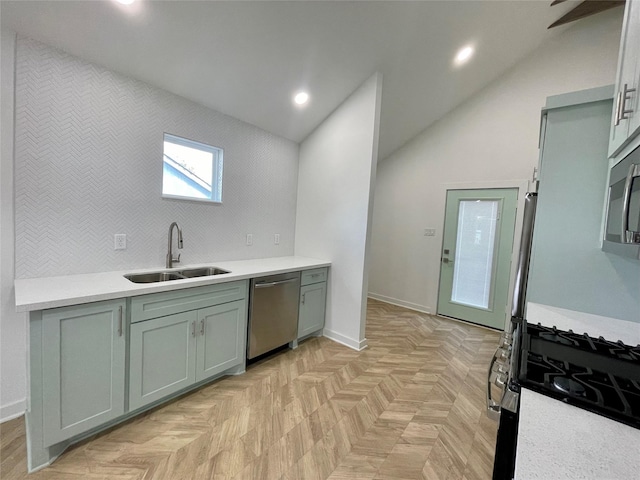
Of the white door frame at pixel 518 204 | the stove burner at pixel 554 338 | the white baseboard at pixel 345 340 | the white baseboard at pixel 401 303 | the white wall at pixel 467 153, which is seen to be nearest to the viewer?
the stove burner at pixel 554 338

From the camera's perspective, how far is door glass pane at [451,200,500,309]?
394 centimetres

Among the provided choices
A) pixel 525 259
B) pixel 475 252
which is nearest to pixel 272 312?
pixel 525 259

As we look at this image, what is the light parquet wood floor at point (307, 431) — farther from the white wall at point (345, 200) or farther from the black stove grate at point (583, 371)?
the black stove grate at point (583, 371)

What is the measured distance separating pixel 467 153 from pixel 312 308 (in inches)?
126

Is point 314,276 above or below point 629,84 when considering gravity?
below

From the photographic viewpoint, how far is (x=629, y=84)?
101cm

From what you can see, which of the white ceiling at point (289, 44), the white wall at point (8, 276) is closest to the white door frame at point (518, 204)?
the white ceiling at point (289, 44)

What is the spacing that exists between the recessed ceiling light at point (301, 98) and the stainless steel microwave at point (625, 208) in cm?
260

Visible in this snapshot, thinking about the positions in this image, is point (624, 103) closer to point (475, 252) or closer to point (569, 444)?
point (569, 444)

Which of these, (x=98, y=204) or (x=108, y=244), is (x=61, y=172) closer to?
(x=98, y=204)

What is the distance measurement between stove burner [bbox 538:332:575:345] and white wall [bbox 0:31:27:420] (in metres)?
3.08

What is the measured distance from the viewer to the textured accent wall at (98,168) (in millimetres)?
1826

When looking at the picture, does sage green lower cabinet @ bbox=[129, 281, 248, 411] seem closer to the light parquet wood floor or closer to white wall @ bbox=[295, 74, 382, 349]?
the light parquet wood floor

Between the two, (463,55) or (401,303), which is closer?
(463,55)
